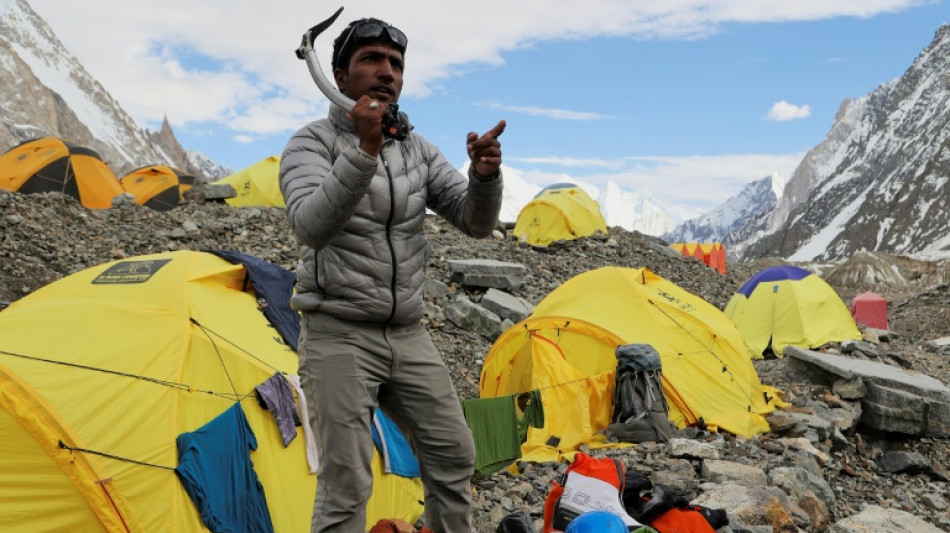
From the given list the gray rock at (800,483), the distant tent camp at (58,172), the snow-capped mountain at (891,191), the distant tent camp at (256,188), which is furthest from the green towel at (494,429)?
Answer: the snow-capped mountain at (891,191)

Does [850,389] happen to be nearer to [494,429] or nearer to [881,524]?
[881,524]

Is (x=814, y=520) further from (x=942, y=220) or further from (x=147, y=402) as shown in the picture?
(x=942, y=220)

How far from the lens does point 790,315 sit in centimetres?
1628

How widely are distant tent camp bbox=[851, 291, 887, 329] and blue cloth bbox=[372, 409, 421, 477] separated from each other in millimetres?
18289

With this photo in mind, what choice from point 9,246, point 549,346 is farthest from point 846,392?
point 9,246

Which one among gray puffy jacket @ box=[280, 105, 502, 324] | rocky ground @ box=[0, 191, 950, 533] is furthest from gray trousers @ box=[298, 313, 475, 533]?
rocky ground @ box=[0, 191, 950, 533]

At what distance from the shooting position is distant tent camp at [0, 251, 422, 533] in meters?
4.88

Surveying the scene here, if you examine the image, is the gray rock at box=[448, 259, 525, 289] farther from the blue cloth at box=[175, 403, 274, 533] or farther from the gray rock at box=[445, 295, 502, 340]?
the blue cloth at box=[175, 403, 274, 533]

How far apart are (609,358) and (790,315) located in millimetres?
8403

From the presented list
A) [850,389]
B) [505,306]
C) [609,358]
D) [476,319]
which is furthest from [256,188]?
[850,389]

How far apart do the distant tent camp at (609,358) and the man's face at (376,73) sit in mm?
5654

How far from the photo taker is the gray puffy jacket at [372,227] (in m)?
3.36

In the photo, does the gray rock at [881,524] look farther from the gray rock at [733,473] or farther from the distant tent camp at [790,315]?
the distant tent camp at [790,315]

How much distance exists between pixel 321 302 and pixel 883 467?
8.20 meters
